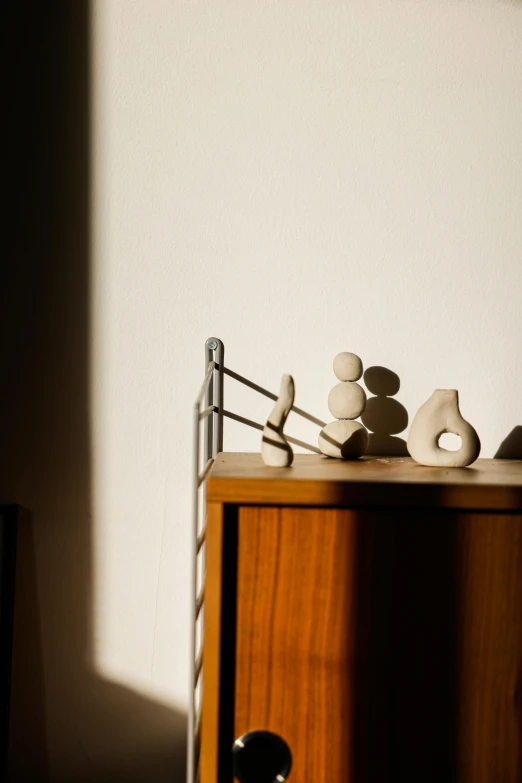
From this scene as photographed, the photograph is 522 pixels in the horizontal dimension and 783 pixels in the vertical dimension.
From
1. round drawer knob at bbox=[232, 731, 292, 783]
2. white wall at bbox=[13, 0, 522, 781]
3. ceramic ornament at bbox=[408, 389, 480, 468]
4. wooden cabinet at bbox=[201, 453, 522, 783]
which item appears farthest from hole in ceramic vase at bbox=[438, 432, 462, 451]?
round drawer knob at bbox=[232, 731, 292, 783]

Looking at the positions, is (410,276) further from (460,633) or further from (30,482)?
(30,482)

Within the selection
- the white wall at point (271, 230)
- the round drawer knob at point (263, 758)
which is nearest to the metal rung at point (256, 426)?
the white wall at point (271, 230)

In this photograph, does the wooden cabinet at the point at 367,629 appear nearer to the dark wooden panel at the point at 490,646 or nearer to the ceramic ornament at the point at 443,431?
the dark wooden panel at the point at 490,646

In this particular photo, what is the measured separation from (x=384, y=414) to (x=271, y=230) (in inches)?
14.2

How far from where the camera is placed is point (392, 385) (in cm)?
112

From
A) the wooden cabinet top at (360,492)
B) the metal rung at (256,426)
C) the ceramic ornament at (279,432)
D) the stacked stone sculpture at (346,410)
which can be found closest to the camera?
the wooden cabinet top at (360,492)

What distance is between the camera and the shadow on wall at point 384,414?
1115mm

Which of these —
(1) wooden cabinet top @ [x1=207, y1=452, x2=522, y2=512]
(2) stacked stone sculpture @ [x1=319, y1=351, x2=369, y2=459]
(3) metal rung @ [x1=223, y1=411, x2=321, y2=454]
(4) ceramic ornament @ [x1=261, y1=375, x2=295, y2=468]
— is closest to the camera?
(1) wooden cabinet top @ [x1=207, y1=452, x2=522, y2=512]

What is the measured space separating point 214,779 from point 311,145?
3.05 feet

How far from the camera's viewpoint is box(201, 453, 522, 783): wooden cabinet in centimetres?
75

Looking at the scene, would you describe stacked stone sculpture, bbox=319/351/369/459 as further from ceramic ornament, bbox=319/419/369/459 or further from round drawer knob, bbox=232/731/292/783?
round drawer knob, bbox=232/731/292/783

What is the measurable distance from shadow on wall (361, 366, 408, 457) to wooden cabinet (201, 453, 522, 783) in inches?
14.2

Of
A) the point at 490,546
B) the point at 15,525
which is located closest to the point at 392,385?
the point at 490,546

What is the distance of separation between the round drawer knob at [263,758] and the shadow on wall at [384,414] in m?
0.50
